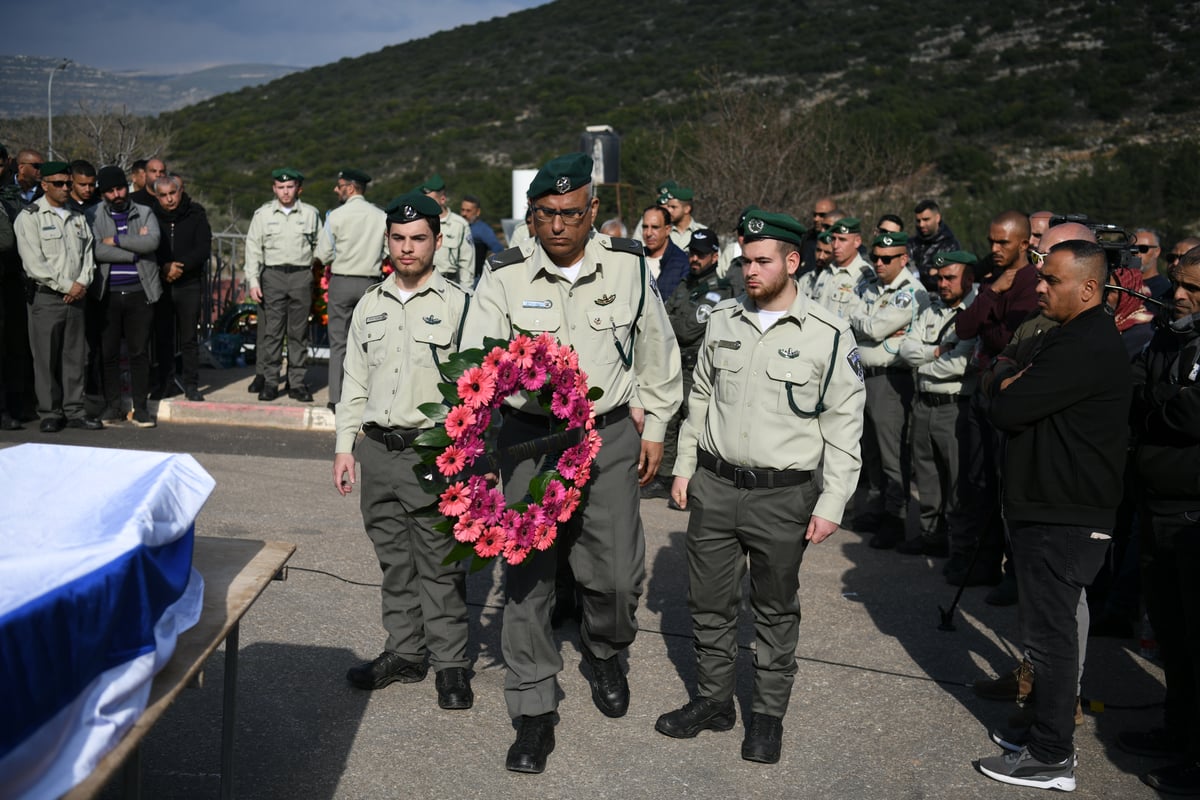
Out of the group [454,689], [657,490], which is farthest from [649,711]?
[657,490]

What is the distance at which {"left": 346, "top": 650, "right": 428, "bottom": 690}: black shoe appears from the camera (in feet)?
16.8

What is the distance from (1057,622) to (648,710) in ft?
5.96

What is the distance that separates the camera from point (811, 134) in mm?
25812

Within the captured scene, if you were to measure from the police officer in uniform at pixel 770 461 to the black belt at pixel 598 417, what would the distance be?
0.39m

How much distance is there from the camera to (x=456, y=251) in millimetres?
A: 12141

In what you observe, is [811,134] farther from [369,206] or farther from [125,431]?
[125,431]

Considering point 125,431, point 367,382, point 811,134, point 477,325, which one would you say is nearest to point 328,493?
point 125,431

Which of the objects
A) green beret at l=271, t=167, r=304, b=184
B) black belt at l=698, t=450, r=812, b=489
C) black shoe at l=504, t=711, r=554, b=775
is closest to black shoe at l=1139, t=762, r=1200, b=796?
black belt at l=698, t=450, r=812, b=489

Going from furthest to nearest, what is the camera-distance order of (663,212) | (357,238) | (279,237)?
1. (279,237)
2. (357,238)
3. (663,212)

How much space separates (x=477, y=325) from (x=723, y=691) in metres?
1.91

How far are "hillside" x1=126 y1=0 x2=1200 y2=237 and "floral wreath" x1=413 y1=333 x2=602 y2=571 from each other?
24.4 metres

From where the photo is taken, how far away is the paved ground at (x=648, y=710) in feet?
14.4

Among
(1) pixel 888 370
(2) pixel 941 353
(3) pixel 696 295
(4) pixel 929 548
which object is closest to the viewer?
(2) pixel 941 353

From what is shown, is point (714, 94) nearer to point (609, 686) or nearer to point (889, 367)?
point (889, 367)
